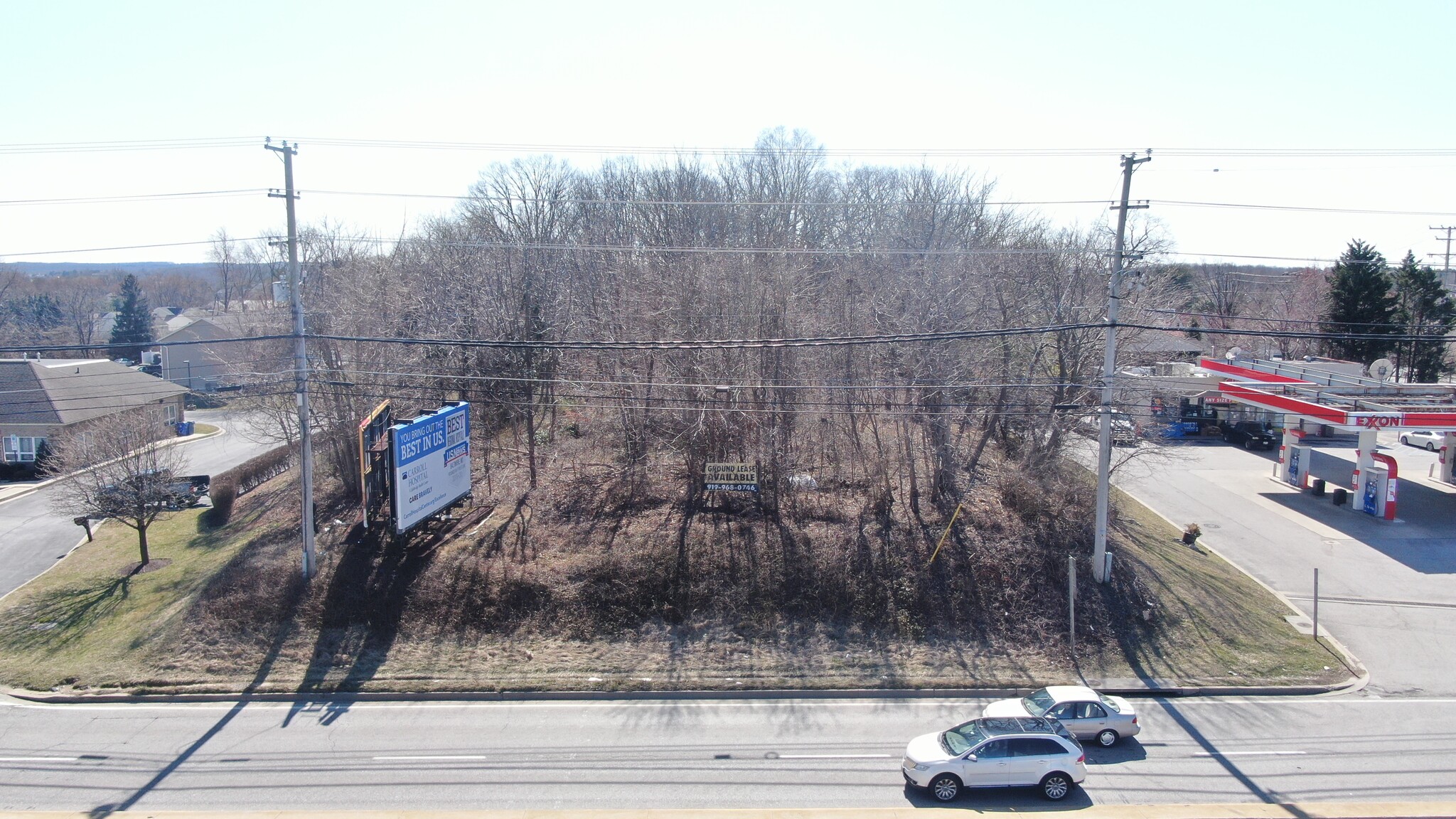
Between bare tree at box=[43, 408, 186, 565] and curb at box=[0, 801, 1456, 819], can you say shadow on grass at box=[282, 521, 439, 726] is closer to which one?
curb at box=[0, 801, 1456, 819]

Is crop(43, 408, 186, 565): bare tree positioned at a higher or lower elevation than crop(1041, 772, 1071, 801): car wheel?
higher

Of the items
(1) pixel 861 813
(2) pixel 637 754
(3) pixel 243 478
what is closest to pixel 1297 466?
(1) pixel 861 813

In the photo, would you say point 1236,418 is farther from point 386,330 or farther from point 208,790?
point 208,790

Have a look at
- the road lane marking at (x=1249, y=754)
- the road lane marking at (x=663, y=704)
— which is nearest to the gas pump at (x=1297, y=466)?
the road lane marking at (x=663, y=704)

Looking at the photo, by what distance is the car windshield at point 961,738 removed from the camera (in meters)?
11.4

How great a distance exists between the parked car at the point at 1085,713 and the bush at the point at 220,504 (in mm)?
22135

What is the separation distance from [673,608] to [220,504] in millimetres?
15430

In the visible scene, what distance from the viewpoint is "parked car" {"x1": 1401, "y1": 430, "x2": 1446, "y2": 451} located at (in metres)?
35.7

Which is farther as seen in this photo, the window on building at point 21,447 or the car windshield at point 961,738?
the window on building at point 21,447

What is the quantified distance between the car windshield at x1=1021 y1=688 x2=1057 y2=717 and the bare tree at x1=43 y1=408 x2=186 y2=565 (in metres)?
20.5

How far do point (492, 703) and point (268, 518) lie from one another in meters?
12.4

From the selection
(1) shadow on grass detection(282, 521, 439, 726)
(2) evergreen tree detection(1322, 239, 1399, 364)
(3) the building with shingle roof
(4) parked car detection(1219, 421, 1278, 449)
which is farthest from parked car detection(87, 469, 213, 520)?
(2) evergreen tree detection(1322, 239, 1399, 364)

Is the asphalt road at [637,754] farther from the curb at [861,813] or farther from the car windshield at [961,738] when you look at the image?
the car windshield at [961,738]

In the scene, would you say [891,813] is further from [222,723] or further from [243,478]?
[243,478]
